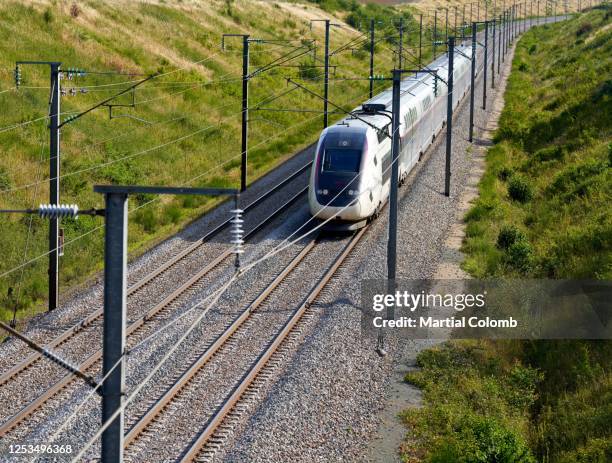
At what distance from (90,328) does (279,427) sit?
243 inches

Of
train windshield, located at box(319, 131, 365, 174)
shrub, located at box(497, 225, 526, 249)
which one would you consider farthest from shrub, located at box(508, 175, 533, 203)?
train windshield, located at box(319, 131, 365, 174)

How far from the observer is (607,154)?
3038cm

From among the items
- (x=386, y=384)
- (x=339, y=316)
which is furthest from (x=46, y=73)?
(x=386, y=384)

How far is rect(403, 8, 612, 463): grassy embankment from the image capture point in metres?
13.1

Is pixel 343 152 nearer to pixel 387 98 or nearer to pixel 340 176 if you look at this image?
pixel 340 176

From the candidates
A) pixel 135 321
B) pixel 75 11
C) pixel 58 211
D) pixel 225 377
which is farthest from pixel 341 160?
pixel 75 11

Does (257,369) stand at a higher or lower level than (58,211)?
lower

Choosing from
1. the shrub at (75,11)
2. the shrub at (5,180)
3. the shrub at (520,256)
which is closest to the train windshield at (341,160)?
the shrub at (520,256)

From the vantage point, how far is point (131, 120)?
3916cm

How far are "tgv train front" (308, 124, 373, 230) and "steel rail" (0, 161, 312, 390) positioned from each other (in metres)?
3.14

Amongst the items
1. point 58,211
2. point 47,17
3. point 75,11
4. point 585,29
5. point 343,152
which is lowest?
point 343,152

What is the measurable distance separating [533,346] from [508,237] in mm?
6500

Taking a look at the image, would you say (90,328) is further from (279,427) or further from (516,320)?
(516,320)

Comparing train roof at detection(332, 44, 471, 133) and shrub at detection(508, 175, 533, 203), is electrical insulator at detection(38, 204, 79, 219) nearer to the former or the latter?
train roof at detection(332, 44, 471, 133)
